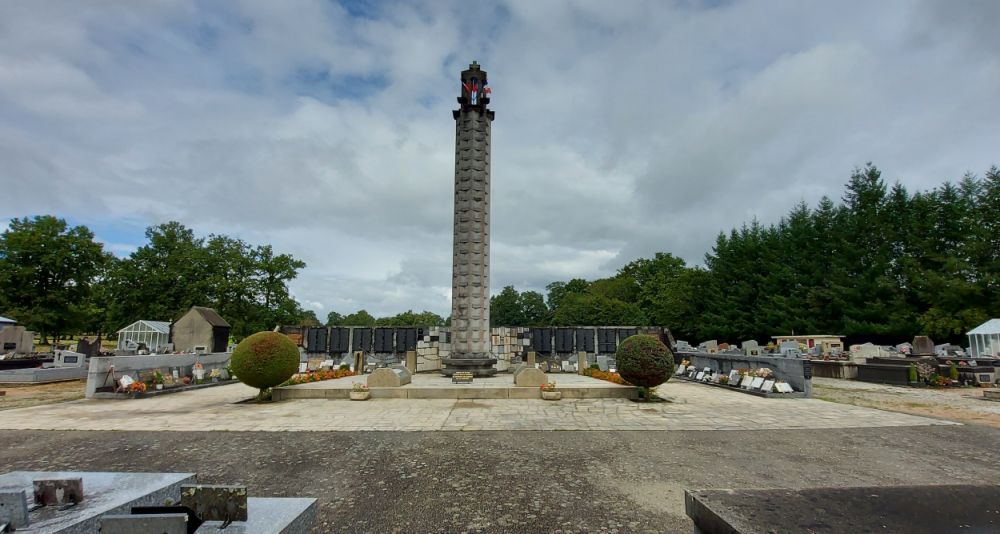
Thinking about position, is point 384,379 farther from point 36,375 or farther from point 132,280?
point 132,280

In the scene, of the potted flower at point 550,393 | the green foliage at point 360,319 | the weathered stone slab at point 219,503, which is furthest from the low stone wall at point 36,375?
the green foliage at point 360,319

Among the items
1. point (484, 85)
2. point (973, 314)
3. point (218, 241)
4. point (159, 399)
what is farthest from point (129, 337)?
point (973, 314)

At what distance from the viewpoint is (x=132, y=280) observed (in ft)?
136

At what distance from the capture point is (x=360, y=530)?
4801mm

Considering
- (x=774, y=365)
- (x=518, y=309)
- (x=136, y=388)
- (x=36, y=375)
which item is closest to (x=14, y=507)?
(x=136, y=388)

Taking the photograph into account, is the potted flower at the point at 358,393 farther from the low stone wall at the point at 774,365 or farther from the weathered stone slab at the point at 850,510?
the low stone wall at the point at 774,365

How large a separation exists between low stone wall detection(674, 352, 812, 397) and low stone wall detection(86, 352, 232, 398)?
2167 centimetres

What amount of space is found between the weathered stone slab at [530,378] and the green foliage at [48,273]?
141ft

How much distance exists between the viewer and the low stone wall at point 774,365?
15117mm

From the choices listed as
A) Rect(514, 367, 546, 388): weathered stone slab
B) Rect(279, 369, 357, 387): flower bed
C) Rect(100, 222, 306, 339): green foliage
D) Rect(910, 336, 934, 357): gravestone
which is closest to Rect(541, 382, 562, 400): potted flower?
Rect(514, 367, 546, 388): weathered stone slab

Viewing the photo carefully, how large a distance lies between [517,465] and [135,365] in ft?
51.4

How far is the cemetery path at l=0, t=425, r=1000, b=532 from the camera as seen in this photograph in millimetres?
5227

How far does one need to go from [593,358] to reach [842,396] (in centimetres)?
1146

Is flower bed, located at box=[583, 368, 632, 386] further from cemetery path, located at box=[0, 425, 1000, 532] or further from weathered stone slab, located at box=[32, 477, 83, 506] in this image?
weathered stone slab, located at box=[32, 477, 83, 506]
